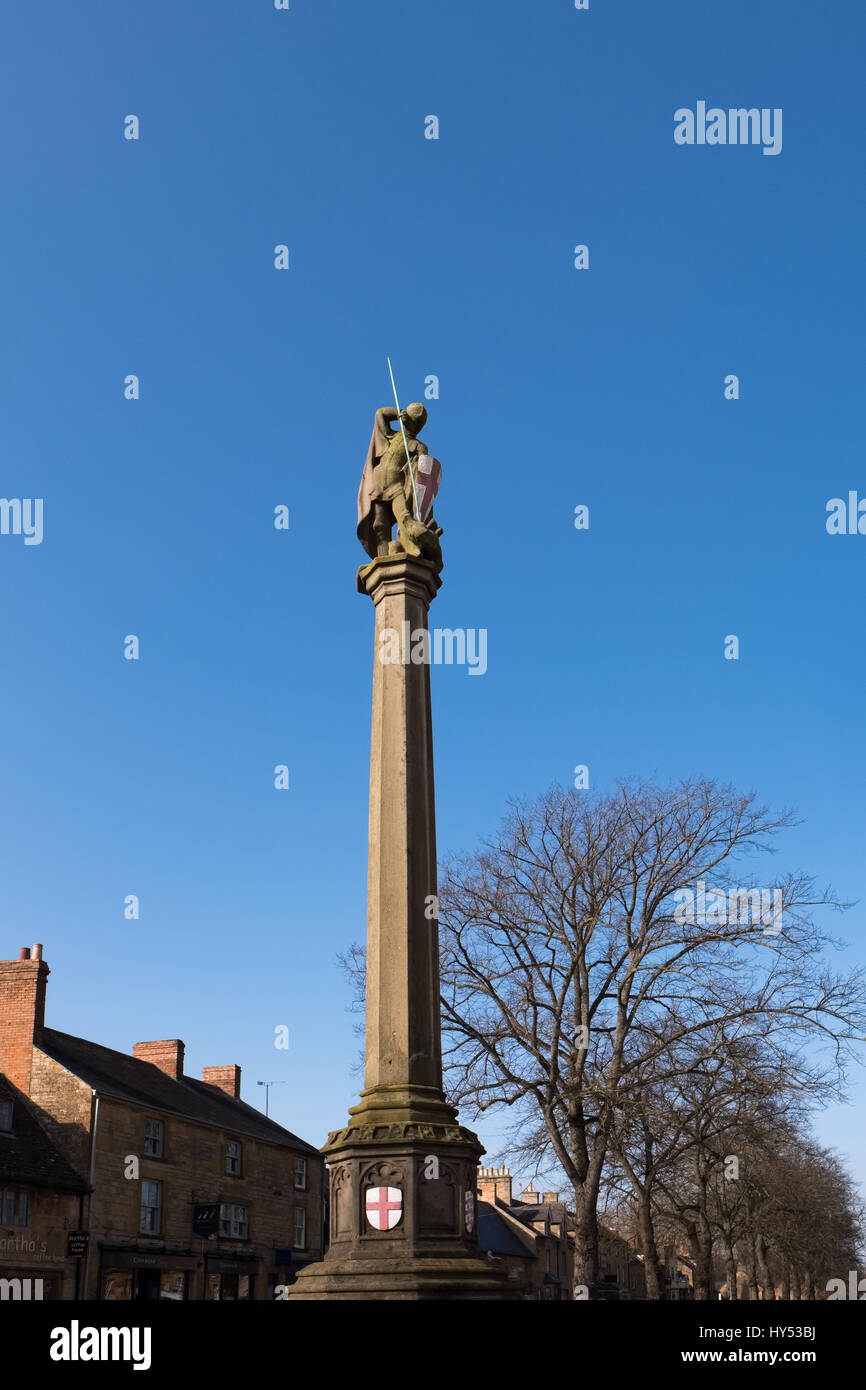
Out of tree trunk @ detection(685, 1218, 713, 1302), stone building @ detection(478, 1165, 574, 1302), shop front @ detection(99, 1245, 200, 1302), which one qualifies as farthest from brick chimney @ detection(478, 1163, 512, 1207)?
shop front @ detection(99, 1245, 200, 1302)

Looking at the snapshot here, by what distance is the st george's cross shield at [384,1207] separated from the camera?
10453mm

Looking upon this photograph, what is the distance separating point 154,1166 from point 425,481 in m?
24.3

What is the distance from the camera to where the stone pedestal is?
10258 millimetres

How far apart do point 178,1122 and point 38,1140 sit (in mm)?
5188

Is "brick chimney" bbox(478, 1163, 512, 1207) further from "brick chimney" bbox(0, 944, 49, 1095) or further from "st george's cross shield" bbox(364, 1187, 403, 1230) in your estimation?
"st george's cross shield" bbox(364, 1187, 403, 1230)

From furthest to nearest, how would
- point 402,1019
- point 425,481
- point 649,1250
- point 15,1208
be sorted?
point 649,1250 → point 15,1208 → point 425,481 → point 402,1019

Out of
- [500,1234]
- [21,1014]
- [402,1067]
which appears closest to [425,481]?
[402,1067]

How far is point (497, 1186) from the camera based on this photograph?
7025 cm

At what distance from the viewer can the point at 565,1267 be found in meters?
70.8

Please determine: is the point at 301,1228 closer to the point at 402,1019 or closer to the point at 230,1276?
the point at 230,1276

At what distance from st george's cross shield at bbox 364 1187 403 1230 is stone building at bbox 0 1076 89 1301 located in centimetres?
1802

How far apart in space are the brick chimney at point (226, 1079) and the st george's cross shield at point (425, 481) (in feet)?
116
